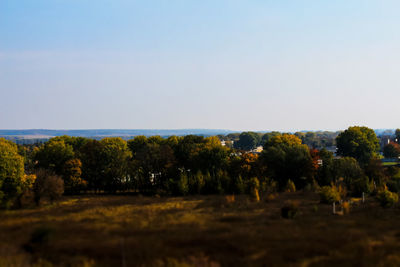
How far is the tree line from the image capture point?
47219mm

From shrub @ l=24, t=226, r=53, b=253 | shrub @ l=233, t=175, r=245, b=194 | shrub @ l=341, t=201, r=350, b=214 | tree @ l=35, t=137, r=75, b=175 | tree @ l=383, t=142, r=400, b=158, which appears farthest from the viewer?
Answer: tree @ l=383, t=142, r=400, b=158

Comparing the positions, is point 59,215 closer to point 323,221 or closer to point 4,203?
point 4,203

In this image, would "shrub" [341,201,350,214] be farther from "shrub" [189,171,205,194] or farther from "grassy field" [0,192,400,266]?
"shrub" [189,171,205,194]

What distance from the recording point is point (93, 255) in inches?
872

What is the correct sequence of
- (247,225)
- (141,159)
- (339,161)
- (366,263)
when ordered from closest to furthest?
(366,263) < (247,225) < (339,161) < (141,159)

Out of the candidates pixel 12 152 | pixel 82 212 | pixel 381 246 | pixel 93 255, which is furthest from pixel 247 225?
pixel 12 152

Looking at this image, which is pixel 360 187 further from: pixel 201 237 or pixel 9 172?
pixel 9 172

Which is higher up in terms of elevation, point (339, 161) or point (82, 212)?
point (339, 161)

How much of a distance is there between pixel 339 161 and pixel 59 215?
3799cm

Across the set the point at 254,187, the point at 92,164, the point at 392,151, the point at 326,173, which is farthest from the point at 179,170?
the point at 392,151

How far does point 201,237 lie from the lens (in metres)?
25.7

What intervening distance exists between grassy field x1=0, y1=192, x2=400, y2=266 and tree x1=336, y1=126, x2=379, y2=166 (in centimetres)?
4517

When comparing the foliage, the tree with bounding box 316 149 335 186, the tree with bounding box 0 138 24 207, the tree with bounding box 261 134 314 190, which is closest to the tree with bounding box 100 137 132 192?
the tree with bounding box 0 138 24 207

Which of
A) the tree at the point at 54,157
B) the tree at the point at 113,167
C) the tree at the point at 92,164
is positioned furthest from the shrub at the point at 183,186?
the tree at the point at 54,157
